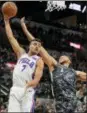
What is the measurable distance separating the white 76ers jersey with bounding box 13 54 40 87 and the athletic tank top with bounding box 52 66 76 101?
1.36 feet

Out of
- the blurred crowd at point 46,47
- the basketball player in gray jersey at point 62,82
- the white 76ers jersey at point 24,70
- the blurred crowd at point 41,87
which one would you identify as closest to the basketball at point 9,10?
the basketball player in gray jersey at point 62,82

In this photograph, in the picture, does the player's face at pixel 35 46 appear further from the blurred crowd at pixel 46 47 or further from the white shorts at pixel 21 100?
the blurred crowd at pixel 46 47

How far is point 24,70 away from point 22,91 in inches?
10.2

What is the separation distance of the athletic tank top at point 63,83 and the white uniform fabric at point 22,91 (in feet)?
1.46

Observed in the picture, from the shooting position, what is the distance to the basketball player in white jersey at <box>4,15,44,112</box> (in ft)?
13.2

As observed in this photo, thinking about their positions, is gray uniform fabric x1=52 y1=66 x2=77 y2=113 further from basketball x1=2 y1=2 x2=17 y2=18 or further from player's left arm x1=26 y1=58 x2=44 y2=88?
basketball x1=2 y1=2 x2=17 y2=18

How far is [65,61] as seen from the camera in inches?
179

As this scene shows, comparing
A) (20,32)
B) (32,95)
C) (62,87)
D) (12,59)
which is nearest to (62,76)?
(62,87)

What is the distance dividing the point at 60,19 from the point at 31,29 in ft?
5.92

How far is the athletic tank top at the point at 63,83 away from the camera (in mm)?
4531

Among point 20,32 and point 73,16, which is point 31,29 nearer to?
point 20,32

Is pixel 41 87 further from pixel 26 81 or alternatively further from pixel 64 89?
pixel 26 81

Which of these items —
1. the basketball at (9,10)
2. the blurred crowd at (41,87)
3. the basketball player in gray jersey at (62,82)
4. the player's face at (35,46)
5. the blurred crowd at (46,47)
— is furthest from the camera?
the blurred crowd at (46,47)

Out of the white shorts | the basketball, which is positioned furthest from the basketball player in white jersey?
the basketball
